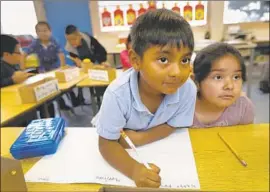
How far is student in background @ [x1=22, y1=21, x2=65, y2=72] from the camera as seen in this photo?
1.55 feet

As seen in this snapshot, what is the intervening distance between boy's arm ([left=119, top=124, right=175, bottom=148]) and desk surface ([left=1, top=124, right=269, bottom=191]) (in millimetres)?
81

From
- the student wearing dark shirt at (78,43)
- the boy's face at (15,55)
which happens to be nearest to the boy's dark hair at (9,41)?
the boy's face at (15,55)

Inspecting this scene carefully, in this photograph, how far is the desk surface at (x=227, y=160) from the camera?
443 millimetres

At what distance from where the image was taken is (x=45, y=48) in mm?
612

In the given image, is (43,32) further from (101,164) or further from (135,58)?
(101,164)

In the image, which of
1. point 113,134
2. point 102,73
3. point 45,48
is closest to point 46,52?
point 45,48

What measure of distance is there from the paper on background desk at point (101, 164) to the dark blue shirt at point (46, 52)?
262 millimetres

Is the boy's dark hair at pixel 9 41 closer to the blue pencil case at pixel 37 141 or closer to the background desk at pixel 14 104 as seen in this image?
the background desk at pixel 14 104

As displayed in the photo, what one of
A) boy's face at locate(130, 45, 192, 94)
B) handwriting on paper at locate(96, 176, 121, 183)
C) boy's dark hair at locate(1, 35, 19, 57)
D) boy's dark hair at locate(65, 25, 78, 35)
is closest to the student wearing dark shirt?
boy's dark hair at locate(65, 25, 78, 35)

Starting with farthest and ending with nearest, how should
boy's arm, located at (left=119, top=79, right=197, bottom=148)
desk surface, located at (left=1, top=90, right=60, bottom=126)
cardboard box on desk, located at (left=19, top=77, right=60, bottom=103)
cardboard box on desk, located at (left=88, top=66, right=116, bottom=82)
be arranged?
cardboard box on desk, located at (left=88, top=66, right=116, bottom=82)
cardboard box on desk, located at (left=19, top=77, right=60, bottom=103)
desk surface, located at (left=1, top=90, right=60, bottom=126)
boy's arm, located at (left=119, top=79, right=197, bottom=148)

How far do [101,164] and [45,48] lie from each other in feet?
1.14

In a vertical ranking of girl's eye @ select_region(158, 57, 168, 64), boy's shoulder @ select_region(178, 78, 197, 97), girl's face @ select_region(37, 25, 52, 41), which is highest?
girl's face @ select_region(37, 25, 52, 41)

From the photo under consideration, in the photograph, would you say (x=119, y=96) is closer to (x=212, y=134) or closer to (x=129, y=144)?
(x=129, y=144)

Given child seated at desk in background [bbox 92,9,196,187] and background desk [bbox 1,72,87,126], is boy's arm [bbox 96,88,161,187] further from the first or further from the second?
background desk [bbox 1,72,87,126]
